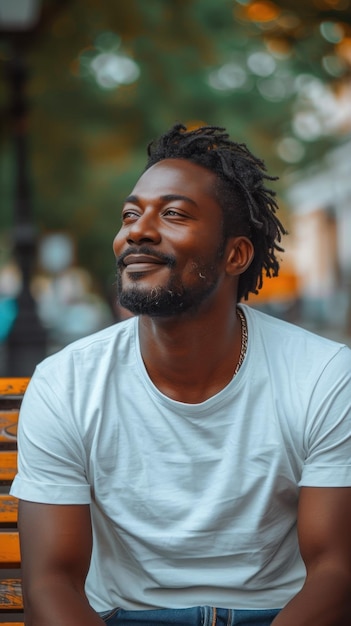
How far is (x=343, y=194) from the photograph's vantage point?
1715 inches

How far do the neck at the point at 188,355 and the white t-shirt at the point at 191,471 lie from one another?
2.8 inches

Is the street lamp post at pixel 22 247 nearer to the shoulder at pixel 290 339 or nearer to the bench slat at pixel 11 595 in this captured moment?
the bench slat at pixel 11 595

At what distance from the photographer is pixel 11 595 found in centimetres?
284

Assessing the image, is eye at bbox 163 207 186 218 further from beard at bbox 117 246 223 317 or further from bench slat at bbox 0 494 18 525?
bench slat at bbox 0 494 18 525

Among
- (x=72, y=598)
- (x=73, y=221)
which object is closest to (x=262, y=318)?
(x=72, y=598)

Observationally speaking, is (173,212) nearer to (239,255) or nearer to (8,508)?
(239,255)

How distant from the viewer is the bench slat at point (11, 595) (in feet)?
9.29

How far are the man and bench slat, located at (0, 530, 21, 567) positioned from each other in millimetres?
293

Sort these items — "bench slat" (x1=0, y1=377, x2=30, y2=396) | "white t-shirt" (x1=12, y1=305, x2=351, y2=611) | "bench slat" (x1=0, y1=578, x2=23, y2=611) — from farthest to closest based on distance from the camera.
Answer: "bench slat" (x1=0, y1=377, x2=30, y2=396), "bench slat" (x1=0, y1=578, x2=23, y2=611), "white t-shirt" (x1=12, y1=305, x2=351, y2=611)

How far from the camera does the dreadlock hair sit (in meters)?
2.82

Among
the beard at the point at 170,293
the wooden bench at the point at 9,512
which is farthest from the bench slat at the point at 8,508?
the beard at the point at 170,293

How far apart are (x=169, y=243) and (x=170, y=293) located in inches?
5.2

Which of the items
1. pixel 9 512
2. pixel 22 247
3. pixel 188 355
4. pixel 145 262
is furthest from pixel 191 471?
pixel 22 247

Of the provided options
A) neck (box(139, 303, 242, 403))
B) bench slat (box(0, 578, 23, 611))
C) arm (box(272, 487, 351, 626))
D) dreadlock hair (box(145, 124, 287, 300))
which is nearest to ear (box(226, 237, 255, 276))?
dreadlock hair (box(145, 124, 287, 300))
